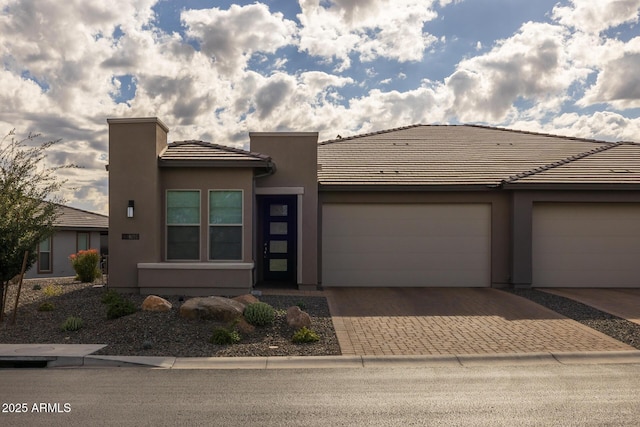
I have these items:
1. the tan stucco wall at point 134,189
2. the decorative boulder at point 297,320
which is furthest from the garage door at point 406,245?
the decorative boulder at point 297,320

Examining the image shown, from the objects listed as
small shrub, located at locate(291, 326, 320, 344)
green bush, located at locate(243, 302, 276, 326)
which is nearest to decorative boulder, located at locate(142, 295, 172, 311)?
green bush, located at locate(243, 302, 276, 326)

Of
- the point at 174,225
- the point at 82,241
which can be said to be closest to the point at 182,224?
the point at 174,225

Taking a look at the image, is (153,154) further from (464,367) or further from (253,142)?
(464,367)

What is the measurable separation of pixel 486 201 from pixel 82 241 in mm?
21350

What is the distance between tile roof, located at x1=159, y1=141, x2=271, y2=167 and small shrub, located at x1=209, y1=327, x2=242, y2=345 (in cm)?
523

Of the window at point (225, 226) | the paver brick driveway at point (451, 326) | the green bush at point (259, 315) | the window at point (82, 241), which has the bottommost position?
the paver brick driveway at point (451, 326)

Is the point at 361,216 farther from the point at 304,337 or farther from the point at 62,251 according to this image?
the point at 62,251

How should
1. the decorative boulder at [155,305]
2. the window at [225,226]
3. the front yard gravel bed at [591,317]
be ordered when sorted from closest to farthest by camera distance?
the front yard gravel bed at [591,317] < the decorative boulder at [155,305] < the window at [225,226]

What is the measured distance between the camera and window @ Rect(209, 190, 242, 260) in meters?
13.2

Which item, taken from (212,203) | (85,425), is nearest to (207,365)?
(85,425)

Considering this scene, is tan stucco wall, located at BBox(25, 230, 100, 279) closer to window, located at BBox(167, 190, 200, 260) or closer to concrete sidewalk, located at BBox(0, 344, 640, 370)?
window, located at BBox(167, 190, 200, 260)

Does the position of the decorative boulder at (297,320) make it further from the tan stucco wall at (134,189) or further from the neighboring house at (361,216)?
the tan stucco wall at (134,189)

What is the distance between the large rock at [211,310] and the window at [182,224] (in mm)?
3466

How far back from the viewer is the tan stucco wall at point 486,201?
1498cm
